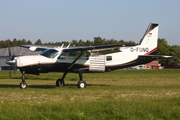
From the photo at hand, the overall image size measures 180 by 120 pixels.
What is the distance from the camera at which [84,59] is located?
26.9 meters

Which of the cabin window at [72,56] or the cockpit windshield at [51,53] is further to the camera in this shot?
the cabin window at [72,56]

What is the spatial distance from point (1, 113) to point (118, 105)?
3696 mm

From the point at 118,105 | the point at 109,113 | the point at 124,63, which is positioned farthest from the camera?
→ the point at 124,63

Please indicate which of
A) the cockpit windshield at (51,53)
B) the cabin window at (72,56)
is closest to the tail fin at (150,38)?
the cabin window at (72,56)

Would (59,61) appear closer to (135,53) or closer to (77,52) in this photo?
(77,52)

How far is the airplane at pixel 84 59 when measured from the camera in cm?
2502

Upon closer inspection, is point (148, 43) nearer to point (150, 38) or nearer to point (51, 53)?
point (150, 38)

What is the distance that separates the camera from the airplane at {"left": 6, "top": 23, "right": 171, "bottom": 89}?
25.0 m

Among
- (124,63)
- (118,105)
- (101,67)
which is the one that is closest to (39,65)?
(101,67)

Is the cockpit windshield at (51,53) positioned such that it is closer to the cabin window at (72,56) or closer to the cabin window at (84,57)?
the cabin window at (72,56)

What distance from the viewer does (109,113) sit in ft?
36.7

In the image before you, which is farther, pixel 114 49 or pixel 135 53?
pixel 135 53

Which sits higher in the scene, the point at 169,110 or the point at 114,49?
the point at 114,49

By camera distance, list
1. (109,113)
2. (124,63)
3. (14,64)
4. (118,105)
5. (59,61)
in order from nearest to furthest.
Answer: (109,113) → (118,105) → (14,64) → (59,61) → (124,63)
